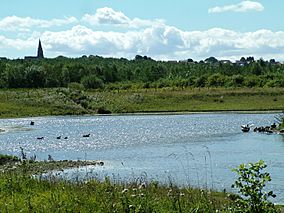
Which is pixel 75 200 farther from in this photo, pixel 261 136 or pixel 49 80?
pixel 49 80

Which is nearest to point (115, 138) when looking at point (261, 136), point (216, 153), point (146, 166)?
point (261, 136)

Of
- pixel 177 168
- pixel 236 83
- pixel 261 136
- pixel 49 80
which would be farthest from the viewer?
pixel 49 80

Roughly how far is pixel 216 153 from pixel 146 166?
29.7ft

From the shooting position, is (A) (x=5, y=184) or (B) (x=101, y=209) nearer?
(B) (x=101, y=209)

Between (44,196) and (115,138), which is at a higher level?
(44,196)

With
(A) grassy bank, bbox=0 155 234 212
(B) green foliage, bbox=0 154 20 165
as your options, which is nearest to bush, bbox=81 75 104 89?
(B) green foliage, bbox=0 154 20 165

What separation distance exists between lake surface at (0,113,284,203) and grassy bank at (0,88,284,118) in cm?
2989

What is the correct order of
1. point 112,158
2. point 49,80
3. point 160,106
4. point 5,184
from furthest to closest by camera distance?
1. point 49,80
2. point 160,106
3. point 112,158
4. point 5,184

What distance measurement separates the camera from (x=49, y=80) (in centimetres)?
16312

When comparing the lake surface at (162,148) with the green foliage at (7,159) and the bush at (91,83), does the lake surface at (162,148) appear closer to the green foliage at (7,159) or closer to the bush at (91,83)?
the green foliage at (7,159)

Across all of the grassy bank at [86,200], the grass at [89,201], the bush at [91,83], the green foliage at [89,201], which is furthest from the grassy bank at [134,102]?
the green foliage at [89,201]

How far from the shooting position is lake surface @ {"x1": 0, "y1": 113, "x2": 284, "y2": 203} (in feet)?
103

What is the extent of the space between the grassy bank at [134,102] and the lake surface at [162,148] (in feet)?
98.1

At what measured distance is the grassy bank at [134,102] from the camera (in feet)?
370
